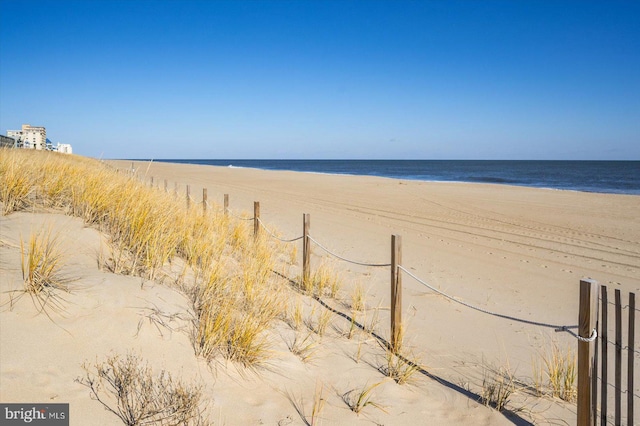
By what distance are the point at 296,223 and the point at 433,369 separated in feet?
27.4

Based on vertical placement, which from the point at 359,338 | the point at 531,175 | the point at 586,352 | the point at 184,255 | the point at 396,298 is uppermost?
the point at 531,175

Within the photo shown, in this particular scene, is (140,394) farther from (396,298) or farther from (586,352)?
(586,352)

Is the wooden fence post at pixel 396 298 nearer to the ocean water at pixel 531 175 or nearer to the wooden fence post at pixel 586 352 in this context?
the wooden fence post at pixel 586 352

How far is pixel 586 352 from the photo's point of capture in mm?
2721

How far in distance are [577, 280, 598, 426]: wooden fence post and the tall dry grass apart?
237 centimetres

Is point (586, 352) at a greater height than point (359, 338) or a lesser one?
greater

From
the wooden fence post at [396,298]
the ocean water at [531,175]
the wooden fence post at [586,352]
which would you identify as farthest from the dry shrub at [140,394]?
the ocean water at [531,175]

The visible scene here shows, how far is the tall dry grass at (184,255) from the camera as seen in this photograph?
3.52 metres

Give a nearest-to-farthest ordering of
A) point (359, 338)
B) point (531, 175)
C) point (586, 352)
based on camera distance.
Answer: point (586, 352), point (359, 338), point (531, 175)

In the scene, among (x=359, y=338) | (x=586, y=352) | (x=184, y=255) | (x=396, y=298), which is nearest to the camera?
(x=586, y=352)

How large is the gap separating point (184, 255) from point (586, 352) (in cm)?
461

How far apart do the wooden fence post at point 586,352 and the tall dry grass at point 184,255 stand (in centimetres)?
237

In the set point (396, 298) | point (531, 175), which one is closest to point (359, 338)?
point (396, 298)

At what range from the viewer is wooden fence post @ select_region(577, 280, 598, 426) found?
106 inches
